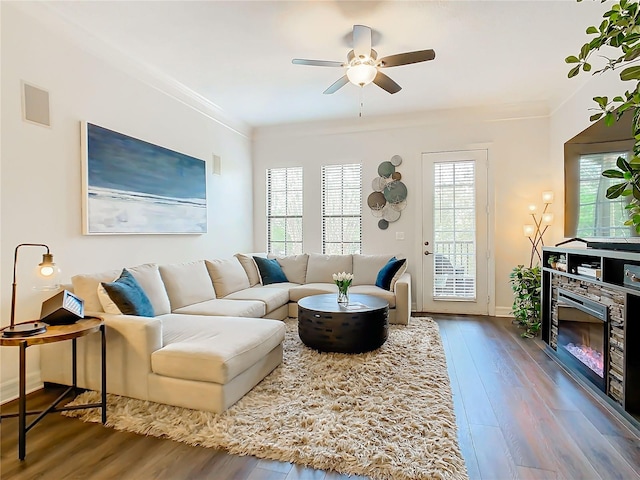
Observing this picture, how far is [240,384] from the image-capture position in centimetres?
229

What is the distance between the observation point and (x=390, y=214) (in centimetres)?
521

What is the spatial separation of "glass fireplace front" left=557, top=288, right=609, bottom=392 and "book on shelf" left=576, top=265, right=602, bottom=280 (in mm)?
197

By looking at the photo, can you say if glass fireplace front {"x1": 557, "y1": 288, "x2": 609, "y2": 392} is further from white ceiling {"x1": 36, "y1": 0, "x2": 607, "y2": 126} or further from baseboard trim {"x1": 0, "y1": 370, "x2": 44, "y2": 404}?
baseboard trim {"x1": 0, "y1": 370, "x2": 44, "y2": 404}

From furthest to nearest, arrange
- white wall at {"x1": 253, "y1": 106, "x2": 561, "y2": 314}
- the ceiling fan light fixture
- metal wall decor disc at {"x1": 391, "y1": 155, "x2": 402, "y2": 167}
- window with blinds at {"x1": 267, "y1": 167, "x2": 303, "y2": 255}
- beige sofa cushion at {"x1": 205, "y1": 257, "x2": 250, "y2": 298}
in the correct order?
window with blinds at {"x1": 267, "y1": 167, "x2": 303, "y2": 255} → metal wall decor disc at {"x1": 391, "y1": 155, "x2": 402, "y2": 167} → white wall at {"x1": 253, "y1": 106, "x2": 561, "y2": 314} → beige sofa cushion at {"x1": 205, "y1": 257, "x2": 250, "y2": 298} → the ceiling fan light fixture

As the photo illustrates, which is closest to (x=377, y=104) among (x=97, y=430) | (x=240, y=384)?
(x=240, y=384)

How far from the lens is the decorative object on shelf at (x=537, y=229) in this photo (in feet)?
14.5

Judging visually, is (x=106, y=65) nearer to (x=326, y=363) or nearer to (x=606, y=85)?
(x=326, y=363)

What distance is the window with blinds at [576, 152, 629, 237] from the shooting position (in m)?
2.53

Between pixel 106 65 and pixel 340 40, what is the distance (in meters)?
2.14

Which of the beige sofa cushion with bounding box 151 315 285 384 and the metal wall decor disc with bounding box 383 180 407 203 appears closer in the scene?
the beige sofa cushion with bounding box 151 315 285 384

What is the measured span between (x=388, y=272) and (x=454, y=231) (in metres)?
1.29

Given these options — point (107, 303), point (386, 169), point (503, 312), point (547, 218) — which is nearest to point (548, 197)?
point (547, 218)

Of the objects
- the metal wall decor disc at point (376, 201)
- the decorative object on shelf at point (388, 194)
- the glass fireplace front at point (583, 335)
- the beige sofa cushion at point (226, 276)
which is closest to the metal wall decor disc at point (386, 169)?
the decorative object on shelf at point (388, 194)

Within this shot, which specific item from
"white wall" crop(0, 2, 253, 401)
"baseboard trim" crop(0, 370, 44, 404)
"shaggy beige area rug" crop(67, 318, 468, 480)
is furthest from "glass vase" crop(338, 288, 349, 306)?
"baseboard trim" crop(0, 370, 44, 404)
